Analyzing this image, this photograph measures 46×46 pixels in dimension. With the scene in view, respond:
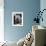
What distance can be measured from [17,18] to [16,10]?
0.33 metres

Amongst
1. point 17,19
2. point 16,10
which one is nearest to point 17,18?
point 17,19

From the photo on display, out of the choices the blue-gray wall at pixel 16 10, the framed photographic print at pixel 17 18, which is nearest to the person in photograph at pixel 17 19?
the framed photographic print at pixel 17 18

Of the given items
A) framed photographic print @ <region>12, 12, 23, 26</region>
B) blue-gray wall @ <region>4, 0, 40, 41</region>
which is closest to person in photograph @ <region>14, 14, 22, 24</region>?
framed photographic print @ <region>12, 12, 23, 26</region>

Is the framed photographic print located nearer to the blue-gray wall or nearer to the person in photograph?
the person in photograph

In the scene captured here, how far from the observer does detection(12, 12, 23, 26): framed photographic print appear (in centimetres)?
541

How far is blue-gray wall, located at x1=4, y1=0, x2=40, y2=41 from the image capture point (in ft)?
17.6

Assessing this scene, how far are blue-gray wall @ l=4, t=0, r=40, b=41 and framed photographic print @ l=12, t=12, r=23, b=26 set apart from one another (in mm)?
122

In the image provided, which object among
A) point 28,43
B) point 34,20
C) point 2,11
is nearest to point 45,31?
point 28,43

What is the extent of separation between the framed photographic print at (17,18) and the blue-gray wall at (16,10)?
122 millimetres

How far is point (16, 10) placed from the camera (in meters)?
5.38

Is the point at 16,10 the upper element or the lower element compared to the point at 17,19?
upper

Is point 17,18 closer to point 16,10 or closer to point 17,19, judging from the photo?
point 17,19

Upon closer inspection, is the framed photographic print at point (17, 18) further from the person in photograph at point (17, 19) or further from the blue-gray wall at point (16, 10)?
the blue-gray wall at point (16, 10)

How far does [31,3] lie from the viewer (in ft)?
17.6
